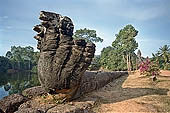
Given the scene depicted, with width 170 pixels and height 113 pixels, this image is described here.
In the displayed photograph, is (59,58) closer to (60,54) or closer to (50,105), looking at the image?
(60,54)

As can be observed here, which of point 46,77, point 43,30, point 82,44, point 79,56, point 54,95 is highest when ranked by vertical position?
point 43,30

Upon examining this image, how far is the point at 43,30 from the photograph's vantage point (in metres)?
4.78

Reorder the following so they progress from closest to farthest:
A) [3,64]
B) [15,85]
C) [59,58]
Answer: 1. [59,58]
2. [15,85]
3. [3,64]

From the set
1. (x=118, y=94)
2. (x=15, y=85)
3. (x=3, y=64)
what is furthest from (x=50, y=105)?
(x=3, y=64)

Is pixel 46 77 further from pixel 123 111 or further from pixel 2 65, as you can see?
pixel 2 65

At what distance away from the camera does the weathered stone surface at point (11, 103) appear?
477 centimetres

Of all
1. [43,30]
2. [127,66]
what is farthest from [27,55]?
[43,30]

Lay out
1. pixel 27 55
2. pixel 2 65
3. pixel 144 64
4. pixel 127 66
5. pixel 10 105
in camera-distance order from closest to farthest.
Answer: pixel 10 105 → pixel 144 64 → pixel 127 66 → pixel 2 65 → pixel 27 55

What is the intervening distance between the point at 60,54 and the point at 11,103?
7.93ft

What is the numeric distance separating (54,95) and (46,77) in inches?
28.7

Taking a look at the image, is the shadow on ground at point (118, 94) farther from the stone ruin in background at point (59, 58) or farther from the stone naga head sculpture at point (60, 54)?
the stone naga head sculpture at point (60, 54)

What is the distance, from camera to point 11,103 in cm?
489

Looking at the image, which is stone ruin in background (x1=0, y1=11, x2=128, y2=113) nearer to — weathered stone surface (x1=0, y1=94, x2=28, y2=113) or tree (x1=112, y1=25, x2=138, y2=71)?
weathered stone surface (x1=0, y1=94, x2=28, y2=113)

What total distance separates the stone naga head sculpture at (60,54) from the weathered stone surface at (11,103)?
114 cm
